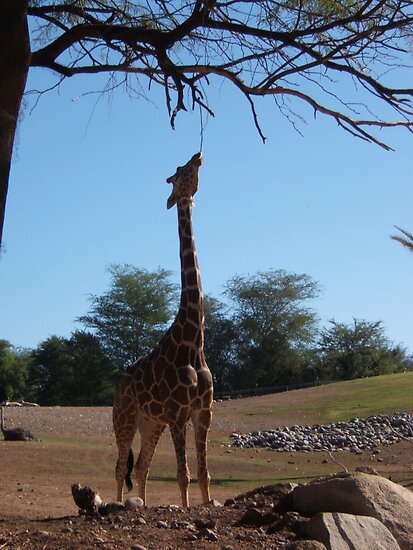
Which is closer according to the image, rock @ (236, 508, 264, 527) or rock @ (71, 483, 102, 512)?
rock @ (236, 508, 264, 527)

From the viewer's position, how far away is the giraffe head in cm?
996

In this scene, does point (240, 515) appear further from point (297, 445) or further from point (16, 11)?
point (297, 445)

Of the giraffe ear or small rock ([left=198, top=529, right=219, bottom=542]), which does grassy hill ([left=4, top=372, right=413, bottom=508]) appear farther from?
the giraffe ear

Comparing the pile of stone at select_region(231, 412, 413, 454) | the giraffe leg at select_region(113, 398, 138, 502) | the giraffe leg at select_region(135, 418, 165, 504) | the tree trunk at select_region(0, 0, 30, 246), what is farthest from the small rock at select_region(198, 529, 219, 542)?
the pile of stone at select_region(231, 412, 413, 454)

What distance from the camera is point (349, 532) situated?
19.7 feet

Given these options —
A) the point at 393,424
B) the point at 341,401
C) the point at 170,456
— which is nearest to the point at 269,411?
the point at 341,401

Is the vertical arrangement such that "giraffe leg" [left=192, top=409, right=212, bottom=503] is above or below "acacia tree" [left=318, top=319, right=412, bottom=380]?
below

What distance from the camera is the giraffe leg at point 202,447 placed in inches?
363

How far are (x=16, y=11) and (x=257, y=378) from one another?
138 feet

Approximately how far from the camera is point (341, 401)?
2808cm

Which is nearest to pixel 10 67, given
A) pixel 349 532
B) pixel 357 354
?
pixel 349 532

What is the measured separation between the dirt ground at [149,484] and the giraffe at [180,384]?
2.55 feet

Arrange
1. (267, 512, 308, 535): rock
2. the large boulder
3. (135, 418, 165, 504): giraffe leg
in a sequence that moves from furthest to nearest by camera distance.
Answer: (135, 418, 165, 504): giraffe leg → the large boulder → (267, 512, 308, 535): rock

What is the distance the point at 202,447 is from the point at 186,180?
3.04 metres
